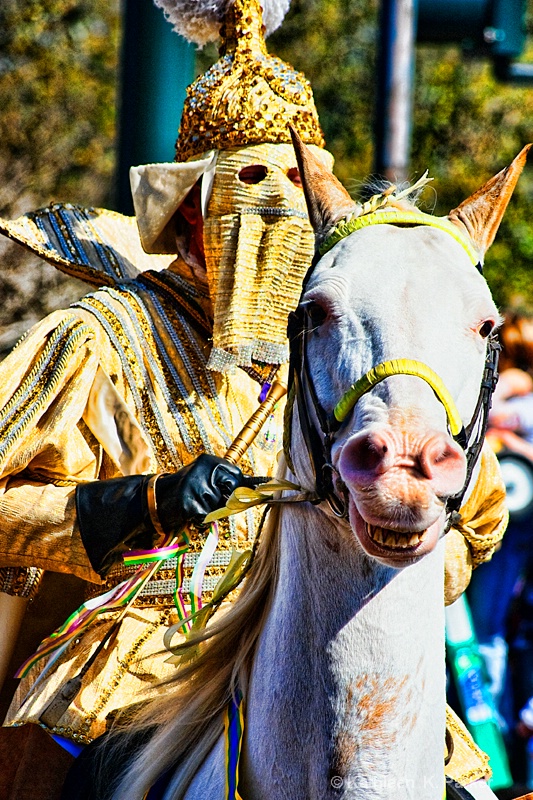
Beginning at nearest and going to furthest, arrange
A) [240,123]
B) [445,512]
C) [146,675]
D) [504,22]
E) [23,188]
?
[445,512], [146,675], [240,123], [504,22], [23,188]

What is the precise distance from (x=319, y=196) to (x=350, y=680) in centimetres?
97

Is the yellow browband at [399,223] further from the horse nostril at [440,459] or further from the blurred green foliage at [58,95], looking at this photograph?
the blurred green foliage at [58,95]

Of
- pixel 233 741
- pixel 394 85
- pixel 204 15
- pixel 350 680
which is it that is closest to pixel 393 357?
pixel 350 680

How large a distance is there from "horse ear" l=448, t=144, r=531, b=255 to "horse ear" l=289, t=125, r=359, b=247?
223mm

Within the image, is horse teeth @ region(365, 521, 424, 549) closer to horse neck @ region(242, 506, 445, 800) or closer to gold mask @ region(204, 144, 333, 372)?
horse neck @ region(242, 506, 445, 800)

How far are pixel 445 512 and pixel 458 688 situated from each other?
4.44 m

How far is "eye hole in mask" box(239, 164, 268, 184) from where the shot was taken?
331 cm

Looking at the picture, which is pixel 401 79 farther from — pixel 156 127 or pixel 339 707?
pixel 339 707

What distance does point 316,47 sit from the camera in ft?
47.6

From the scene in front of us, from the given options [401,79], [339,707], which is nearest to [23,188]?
[401,79]

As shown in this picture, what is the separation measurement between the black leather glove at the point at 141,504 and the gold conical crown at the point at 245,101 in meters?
1.16

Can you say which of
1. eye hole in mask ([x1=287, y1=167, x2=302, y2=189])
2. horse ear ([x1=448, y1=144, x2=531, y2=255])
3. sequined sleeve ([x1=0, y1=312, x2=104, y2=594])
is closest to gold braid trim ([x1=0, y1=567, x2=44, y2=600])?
sequined sleeve ([x1=0, y1=312, x2=104, y2=594])

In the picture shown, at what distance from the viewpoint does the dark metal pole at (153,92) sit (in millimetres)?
5160

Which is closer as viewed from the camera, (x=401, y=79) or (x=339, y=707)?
(x=339, y=707)
